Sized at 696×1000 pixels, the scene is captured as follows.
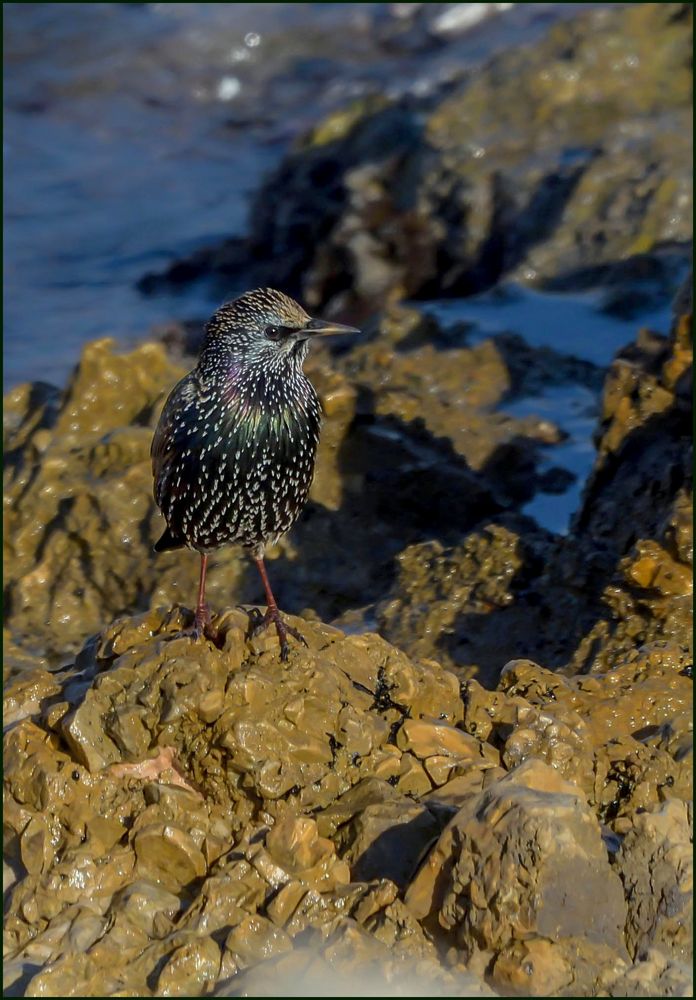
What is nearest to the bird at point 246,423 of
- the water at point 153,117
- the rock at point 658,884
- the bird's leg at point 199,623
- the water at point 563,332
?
the bird's leg at point 199,623

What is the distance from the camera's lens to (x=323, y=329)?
522cm

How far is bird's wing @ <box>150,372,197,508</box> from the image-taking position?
5344 millimetres

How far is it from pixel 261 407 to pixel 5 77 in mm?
15565

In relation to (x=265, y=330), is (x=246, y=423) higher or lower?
lower

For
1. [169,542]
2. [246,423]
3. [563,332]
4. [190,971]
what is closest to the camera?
[190,971]

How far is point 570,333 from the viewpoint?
946cm

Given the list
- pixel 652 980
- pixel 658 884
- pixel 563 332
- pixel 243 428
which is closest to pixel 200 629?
pixel 243 428

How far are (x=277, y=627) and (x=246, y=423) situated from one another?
A: 919mm

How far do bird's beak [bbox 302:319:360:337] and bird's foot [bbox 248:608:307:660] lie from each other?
3.51 ft

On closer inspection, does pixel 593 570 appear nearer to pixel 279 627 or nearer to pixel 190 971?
pixel 279 627

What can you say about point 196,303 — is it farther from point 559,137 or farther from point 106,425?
point 106,425

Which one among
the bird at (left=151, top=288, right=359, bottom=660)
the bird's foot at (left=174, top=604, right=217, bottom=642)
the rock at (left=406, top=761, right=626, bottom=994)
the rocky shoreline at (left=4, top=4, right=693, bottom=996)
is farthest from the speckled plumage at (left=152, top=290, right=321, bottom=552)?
the rock at (left=406, top=761, right=626, bottom=994)

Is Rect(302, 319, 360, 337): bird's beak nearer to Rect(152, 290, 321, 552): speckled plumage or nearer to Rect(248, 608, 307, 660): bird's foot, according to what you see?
Rect(152, 290, 321, 552): speckled plumage

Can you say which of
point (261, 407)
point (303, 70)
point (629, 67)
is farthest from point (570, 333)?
point (303, 70)
